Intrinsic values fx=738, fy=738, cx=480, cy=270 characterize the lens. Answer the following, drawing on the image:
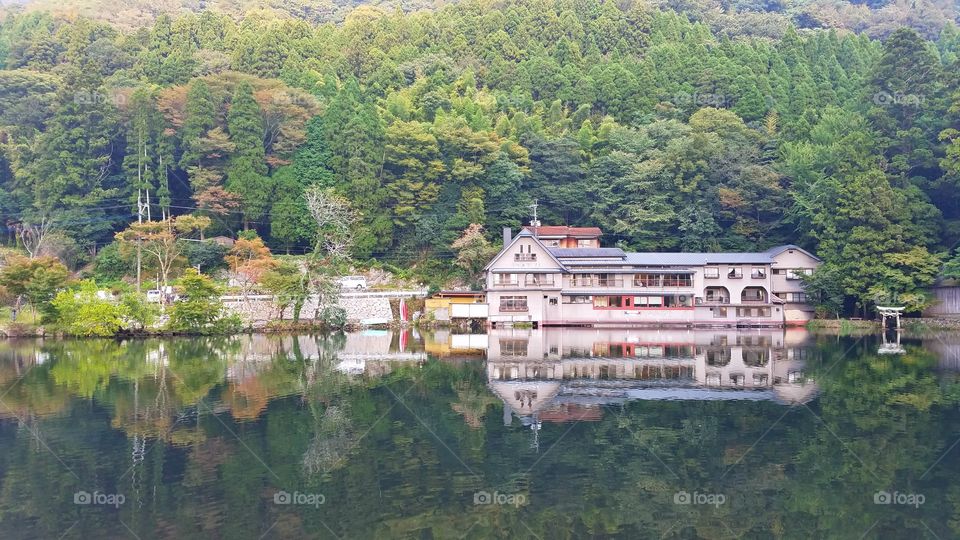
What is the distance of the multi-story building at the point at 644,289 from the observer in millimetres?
38219

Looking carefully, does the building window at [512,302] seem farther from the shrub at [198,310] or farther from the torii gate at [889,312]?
the torii gate at [889,312]

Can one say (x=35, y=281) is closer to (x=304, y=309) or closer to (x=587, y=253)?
(x=304, y=309)

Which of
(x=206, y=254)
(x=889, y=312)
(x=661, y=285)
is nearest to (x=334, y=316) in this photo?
(x=206, y=254)

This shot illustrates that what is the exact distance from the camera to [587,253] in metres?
40.8

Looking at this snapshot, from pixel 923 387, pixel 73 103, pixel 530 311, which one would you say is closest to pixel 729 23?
pixel 530 311

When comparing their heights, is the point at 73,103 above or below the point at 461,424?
above

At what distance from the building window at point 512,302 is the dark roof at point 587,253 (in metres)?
3.56

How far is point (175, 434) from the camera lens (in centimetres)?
1338

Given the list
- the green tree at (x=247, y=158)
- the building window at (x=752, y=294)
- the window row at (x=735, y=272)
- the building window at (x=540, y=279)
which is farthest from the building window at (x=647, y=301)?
the green tree at (x=247, y=158)

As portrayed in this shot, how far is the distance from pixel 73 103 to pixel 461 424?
43.1 metres

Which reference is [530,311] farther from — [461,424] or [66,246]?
[66,246]

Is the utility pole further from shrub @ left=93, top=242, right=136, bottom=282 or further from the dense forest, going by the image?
shrub @ left=93, top=242, right=136, bottom=282

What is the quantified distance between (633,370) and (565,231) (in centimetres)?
2350

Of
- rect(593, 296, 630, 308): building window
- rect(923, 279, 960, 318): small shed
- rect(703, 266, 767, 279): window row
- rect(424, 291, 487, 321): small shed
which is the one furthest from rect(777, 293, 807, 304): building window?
rect(424, 291, 487, 321): small shed
